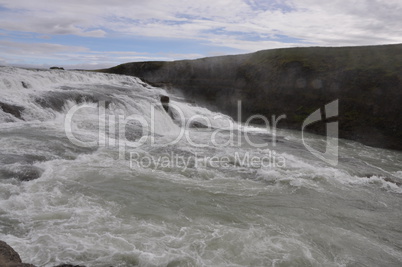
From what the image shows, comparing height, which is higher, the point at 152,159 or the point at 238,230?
the point at 152,159

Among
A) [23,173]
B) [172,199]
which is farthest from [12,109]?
[172,199]

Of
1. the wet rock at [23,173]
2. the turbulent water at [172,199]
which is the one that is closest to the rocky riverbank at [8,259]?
the turbulent water at [172,199]

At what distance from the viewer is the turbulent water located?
6.27 m

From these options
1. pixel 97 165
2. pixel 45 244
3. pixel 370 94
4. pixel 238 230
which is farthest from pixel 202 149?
pixel 370 94

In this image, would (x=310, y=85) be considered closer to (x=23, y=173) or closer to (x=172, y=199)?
(x=172, y=199)

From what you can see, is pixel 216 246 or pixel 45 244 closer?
pixel 45 244

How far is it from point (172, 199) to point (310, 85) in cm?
2471

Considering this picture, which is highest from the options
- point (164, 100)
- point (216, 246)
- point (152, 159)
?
point (164, 100)

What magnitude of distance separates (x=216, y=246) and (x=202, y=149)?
804 cm

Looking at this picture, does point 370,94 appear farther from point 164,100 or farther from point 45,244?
point 45,244

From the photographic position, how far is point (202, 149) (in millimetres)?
14414

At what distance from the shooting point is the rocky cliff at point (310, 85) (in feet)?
80.4

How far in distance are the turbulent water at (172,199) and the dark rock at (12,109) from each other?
56mm

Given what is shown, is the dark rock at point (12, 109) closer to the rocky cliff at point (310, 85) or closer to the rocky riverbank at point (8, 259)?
the rocky riverbank at point (8, 259)
